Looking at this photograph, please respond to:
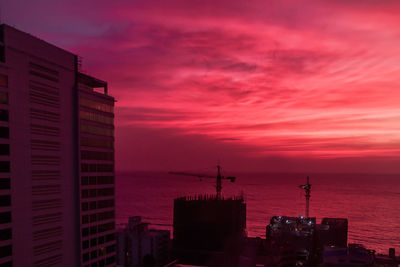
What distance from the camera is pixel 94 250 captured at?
181 ft

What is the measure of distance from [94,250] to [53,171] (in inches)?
652

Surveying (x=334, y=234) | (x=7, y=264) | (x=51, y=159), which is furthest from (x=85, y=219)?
(x=334, y=234)

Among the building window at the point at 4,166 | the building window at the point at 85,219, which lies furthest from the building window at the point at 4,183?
the building window at the point at 85,219

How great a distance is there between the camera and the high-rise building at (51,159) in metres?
40.1

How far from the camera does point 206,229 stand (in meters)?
112

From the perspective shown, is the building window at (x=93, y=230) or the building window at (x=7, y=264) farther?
the building window at (x=93, y=230)

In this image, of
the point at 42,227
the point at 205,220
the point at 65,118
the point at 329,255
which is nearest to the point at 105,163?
the point at 65,118

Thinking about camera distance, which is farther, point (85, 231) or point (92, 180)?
point (92, 180)

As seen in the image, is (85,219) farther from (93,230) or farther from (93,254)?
(93,254)

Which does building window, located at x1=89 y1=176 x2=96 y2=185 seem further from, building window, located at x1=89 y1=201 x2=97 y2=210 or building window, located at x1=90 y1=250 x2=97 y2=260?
building window, located at x1=90 y1=250 x2=97 y2=260

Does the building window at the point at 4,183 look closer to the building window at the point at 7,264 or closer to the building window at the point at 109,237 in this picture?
the building window at the point at 7,264

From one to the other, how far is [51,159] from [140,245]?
227 feet

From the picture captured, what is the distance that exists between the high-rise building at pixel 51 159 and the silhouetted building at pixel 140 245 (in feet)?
158

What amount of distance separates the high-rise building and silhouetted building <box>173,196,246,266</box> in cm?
5205
